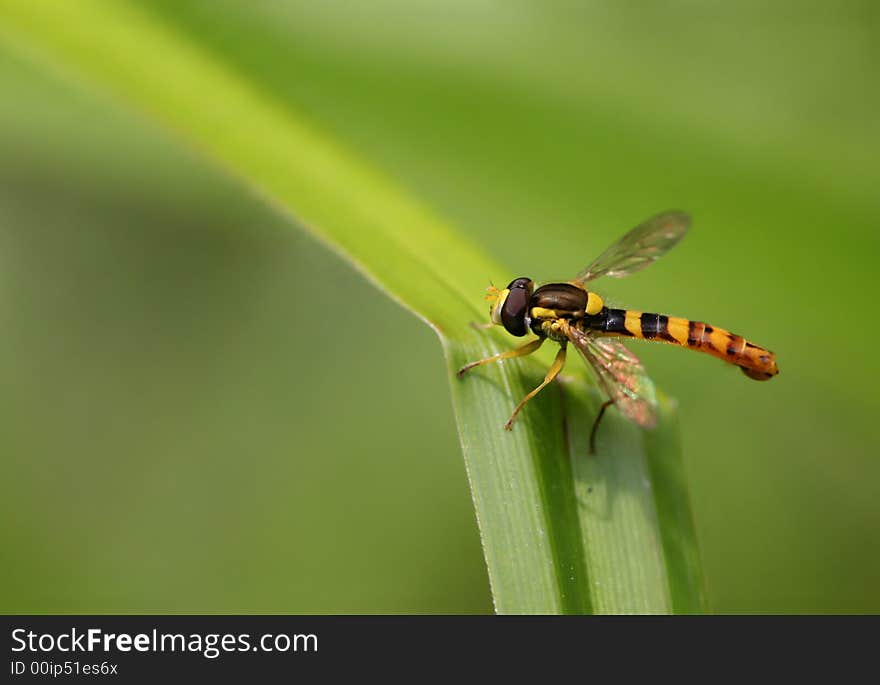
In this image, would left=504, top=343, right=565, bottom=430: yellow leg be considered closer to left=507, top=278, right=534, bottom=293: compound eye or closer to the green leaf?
the green leaf

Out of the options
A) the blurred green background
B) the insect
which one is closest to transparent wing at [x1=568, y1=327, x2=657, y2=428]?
the insect

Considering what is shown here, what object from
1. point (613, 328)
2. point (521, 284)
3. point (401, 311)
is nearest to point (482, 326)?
point (521, 284)

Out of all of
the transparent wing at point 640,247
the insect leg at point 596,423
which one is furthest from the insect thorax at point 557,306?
the insect leg at point 596,423

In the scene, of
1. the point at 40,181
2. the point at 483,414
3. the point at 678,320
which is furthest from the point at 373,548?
the point at 40,181

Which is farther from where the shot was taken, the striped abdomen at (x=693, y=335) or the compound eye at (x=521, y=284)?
the striped abdomen at (x=693, y=335)

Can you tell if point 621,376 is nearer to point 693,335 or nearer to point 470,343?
point 470,343

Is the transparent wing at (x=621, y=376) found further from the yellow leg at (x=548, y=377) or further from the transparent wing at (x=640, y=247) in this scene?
the transparent wing at (x=640, y=247)
